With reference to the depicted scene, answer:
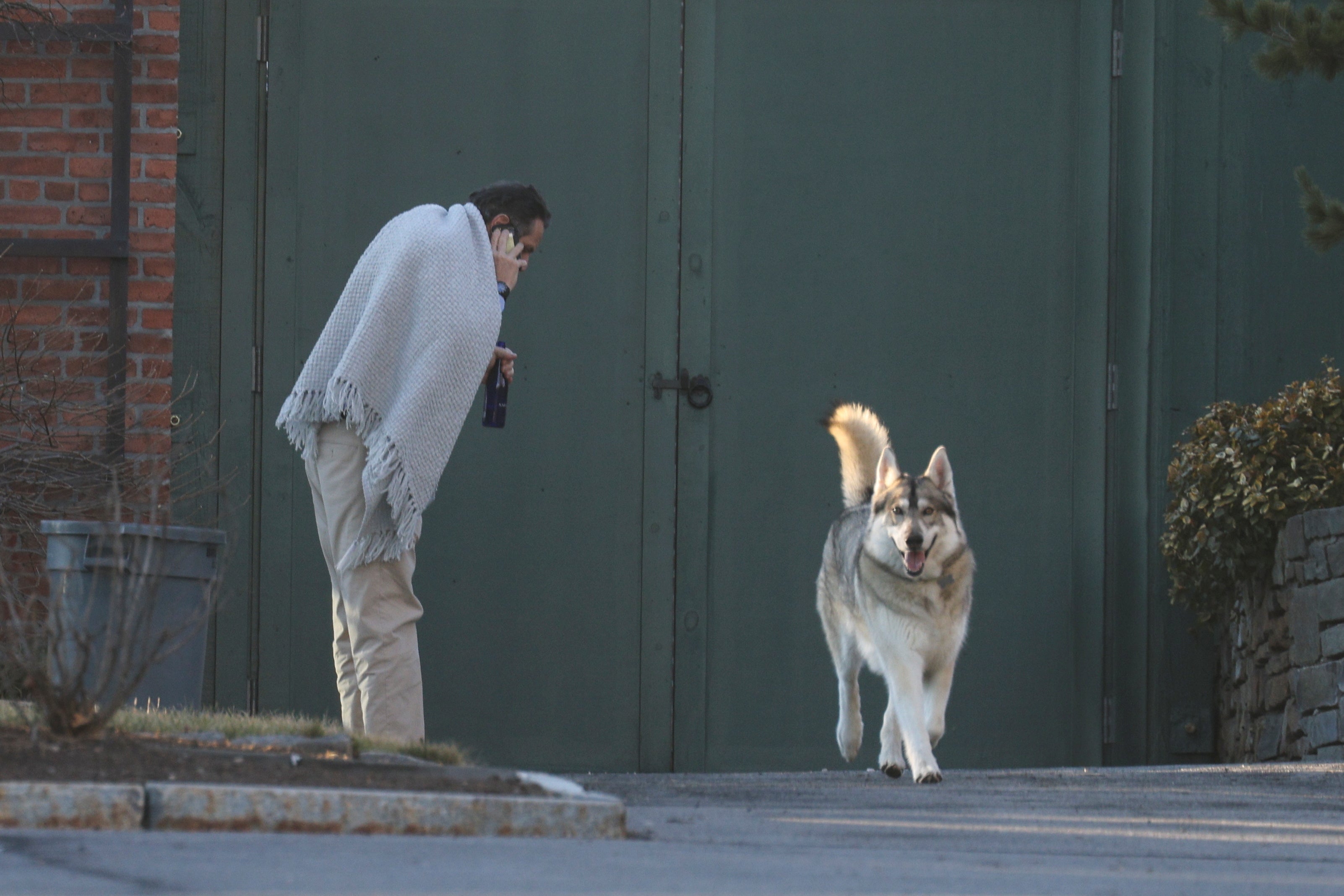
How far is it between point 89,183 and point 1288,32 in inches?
193

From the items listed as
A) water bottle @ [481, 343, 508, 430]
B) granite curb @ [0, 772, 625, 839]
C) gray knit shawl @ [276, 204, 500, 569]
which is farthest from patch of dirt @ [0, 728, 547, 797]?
water bottle @ [481, 343, 508, 430]

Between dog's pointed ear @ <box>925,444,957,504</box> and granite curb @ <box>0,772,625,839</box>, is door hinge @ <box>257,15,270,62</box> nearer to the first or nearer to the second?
dog's pointed ear @ <box>925,444,957,504</box>

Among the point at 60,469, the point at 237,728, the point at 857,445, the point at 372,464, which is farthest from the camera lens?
the point at 60,469

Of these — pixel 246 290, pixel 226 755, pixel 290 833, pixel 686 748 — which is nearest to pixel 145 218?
pixel 246 290

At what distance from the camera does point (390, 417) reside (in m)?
5.17

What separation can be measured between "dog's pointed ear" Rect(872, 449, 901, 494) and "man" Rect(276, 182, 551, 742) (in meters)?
1.41

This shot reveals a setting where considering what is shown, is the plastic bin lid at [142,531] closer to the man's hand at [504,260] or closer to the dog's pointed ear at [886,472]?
the man's hand at [504,260]

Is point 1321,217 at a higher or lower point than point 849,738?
higher

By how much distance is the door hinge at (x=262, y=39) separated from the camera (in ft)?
26.0

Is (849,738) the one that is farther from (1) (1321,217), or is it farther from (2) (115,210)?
(2) (115,210)

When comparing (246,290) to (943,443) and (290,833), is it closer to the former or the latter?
(943,443)

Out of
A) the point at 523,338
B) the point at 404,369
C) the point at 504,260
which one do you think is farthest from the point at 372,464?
the point at 523,338

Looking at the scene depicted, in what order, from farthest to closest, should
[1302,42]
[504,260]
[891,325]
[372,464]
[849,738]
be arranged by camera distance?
[891,325] → [1302,42] → [849,738] → [504,260] → [372,464]

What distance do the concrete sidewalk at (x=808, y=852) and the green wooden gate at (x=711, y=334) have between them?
2798 millimetres
